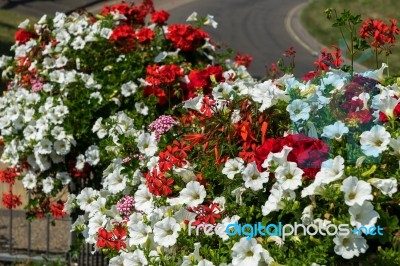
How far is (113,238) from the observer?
3.49 metres

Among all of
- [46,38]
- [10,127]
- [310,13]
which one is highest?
[46,38]

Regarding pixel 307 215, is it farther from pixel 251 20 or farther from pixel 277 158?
pixel 251 20

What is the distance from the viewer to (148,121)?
496cm

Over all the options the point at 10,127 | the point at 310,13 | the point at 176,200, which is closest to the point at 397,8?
the point at 310,13

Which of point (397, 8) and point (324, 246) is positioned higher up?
point (324, 246)

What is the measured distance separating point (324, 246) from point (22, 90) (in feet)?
11.5

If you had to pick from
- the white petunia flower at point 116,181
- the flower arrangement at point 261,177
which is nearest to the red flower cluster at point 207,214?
the flower arrangement at point 261,177

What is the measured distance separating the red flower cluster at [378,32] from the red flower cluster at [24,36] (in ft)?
10.8

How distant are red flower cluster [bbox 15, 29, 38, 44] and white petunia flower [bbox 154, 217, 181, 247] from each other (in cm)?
353

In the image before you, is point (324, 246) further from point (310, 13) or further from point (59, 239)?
point (310, 13)

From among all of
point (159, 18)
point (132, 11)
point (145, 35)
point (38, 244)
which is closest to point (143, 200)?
point (145, 35)

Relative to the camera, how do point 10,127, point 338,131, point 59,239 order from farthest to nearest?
point 59,239, point 10,127, point 338,131

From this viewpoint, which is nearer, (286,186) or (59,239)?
(286,186)

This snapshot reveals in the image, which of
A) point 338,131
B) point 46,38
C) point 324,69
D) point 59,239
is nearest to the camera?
point 338,131
